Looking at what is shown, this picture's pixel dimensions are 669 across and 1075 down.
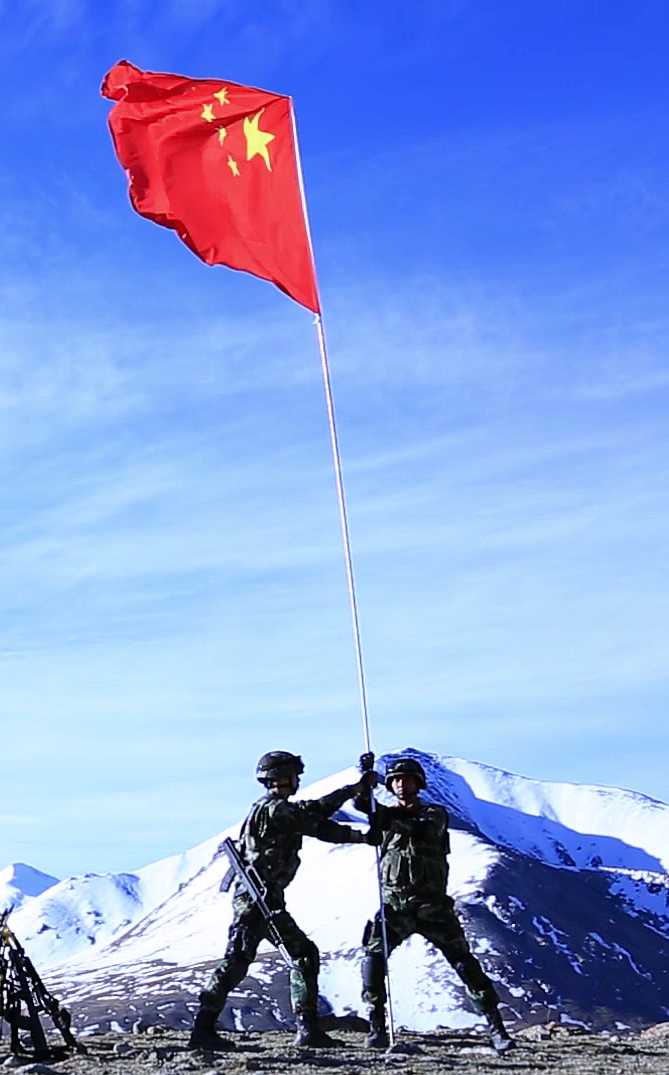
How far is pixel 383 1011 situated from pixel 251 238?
961 centimetres

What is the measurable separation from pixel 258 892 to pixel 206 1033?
1.66 m

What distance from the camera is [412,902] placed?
1603 centimetres

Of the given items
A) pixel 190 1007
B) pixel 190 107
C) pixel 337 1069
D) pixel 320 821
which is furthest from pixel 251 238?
pixel 190 1007

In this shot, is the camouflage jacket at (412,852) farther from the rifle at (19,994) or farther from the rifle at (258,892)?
the rifle at (19,994)

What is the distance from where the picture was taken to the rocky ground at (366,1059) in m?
13.8

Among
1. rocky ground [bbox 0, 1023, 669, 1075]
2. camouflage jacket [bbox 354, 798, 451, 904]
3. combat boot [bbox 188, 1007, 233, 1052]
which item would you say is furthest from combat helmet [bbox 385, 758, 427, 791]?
combat boot [bbox 188, 1007, 233, 1052]

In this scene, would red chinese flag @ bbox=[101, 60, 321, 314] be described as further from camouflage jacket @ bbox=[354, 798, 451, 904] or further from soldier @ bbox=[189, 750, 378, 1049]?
camouflage jacket @ bbox=[354, 798, 451, 904]

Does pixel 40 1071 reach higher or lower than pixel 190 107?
lower

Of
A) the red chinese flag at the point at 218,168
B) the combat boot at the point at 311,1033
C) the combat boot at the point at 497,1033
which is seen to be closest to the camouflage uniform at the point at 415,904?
the combat boot at the point at 497,1033

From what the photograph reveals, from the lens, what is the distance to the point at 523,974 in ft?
609

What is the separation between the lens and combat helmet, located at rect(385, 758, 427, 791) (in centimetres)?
1628

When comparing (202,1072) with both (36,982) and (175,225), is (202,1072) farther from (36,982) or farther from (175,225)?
(175,225)

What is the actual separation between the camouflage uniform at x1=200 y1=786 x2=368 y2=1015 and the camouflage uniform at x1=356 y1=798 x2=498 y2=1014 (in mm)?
482

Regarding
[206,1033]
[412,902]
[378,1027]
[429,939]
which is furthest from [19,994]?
[429,939]
